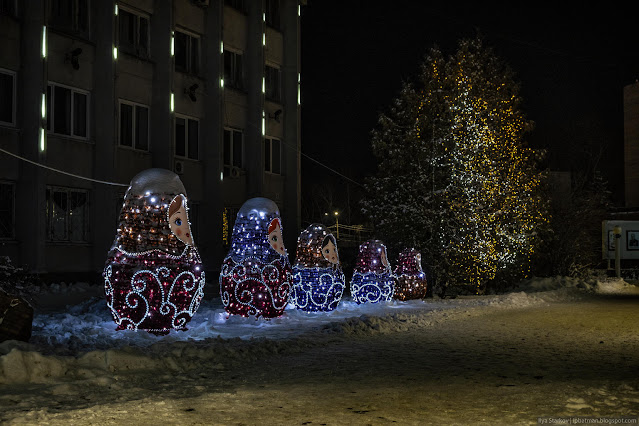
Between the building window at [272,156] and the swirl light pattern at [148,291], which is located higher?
the building window at [272,156]

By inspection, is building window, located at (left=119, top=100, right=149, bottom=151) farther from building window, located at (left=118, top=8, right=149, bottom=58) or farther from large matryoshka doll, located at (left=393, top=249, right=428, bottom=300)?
large matryoshka doll, located at (left=393, top=249, right=428, bottom=300)

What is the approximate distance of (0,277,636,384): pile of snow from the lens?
27.4 feet

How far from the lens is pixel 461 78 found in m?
23.8

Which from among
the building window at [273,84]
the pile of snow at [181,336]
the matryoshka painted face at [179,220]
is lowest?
the pile of snow at [181,336]

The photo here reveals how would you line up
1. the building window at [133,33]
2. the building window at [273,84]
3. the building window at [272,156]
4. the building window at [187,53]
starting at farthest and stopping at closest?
the building window at [273,84] → the building window at [272,156] → the building window at [187,53] → the building window at [133,33]

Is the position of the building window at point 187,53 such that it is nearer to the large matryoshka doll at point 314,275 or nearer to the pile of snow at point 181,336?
the pile of snow at point 181,336

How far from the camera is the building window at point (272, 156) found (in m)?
33.3

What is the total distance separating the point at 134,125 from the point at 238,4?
908cm

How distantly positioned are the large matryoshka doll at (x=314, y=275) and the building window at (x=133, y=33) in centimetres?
1293

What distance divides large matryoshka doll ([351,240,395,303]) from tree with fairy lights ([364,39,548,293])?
426cm

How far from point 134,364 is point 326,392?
2.55 meters

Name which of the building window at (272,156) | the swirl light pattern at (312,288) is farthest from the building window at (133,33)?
the swirl light pattern at (312,288)

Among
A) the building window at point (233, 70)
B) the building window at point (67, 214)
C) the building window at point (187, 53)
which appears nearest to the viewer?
the building window at point (67, 214)

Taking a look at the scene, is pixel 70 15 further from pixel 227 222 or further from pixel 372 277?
pixel 372 277
